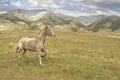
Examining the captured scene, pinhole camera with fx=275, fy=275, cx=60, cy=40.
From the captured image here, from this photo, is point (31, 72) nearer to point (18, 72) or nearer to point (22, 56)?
point (18, 72)

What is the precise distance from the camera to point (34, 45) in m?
22.1

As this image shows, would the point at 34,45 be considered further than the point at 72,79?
Yes

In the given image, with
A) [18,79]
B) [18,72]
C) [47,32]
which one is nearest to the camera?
[18,79]

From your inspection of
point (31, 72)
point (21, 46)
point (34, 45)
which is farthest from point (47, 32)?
point (31, 72)

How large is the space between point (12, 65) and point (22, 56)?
Answer: 4.20 meters

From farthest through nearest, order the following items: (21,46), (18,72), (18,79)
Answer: (21,46) → (18,72) → (18,79)

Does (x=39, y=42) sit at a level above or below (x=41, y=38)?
below

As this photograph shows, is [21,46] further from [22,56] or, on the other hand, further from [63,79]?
[63,79]

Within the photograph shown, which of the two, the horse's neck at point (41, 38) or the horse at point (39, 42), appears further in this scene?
the horse's neck at point (41, 38)

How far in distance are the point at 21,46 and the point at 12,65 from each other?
3406 millimetres

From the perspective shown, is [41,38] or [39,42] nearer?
[39,42]

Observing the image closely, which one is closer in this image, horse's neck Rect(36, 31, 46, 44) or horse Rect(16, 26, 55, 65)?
horse Rect(16, 26, 55, 65)

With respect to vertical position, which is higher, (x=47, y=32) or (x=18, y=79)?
(x=47, y=32)

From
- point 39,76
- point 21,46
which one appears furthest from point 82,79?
point 21,46
